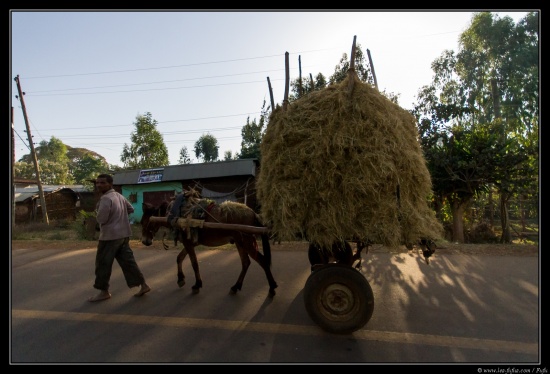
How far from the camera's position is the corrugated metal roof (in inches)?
554

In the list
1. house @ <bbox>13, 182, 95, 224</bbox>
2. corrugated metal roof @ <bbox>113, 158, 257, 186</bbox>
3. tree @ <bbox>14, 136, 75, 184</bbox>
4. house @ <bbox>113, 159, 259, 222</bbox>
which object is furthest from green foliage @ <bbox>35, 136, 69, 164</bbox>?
corrugated metal roof @ <bbox>113, 158, 257, 186</bbox>

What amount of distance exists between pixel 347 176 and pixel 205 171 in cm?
1273

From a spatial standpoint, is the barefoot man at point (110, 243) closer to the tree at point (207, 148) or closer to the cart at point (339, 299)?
the cart at point (339, 299)

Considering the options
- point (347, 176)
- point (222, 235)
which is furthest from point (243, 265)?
point (347, 176)

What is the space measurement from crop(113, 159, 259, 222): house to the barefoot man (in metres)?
7.91

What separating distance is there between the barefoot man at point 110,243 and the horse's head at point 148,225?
365 mm

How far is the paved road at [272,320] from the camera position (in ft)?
9.40

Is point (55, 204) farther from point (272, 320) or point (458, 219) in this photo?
point (458, 219)

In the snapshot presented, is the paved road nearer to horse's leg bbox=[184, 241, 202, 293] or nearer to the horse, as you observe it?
horse's leg bbox=[184, 241, 202, 293]

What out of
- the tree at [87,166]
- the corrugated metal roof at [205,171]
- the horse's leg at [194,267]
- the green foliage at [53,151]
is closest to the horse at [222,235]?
the horse's leg at [194,267]

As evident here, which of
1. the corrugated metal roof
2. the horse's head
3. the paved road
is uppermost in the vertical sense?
the corrugated metal roof

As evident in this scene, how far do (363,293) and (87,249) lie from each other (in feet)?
26.9

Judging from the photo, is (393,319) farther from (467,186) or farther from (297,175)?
(467,186)
